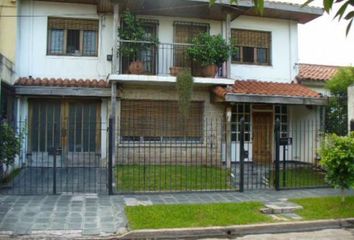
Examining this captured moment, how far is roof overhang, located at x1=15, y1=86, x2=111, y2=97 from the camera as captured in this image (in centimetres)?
1350

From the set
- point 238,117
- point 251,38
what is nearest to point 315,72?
point 251,38

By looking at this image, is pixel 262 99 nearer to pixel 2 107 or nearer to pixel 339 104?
pixel 339 104

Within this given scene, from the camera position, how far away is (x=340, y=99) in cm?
1453

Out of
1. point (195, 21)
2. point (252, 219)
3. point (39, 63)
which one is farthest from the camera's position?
point (195, 21)

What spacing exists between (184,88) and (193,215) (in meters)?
6.34

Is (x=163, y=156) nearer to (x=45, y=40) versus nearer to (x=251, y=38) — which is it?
(x=45, y=40)

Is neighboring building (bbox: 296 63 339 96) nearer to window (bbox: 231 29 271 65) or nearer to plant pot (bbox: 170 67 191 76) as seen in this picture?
window (bbox: 231 29 271 65)

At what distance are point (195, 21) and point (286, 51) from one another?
3.99 m

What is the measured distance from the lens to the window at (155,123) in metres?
15.0

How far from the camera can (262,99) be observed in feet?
47.6

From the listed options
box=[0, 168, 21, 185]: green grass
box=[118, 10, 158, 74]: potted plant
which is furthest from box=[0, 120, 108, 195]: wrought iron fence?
box=[118, 10, 158, 74]: potted plant

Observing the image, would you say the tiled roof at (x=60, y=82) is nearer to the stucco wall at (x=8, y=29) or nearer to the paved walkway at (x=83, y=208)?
Answer: the stucco wall at (x=8, y=29)

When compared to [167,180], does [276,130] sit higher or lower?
higher

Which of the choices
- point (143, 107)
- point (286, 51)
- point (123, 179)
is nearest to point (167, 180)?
point (123, 179)
